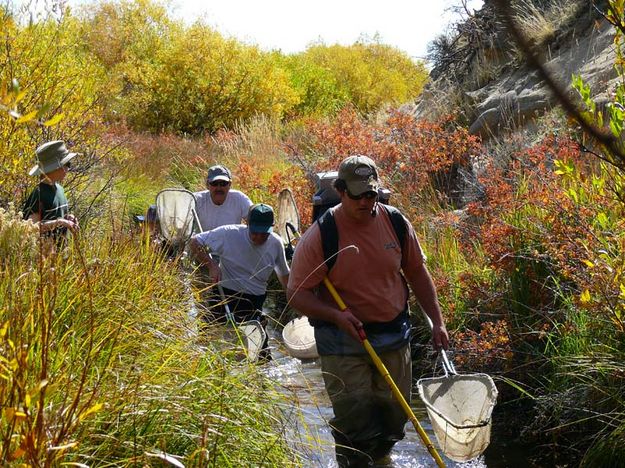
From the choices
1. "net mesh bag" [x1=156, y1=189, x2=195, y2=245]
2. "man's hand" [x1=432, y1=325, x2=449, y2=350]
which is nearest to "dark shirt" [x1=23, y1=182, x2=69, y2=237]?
"net mesh bag" [x1=156, y1=189, x2=195, y2=245]

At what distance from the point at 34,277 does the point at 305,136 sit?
15.9 meters

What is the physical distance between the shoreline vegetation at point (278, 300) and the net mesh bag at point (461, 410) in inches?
33.6

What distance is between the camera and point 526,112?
1546cm

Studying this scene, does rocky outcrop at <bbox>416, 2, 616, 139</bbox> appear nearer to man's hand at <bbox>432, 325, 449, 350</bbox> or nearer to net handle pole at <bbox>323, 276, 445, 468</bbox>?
man's hand at <bbox>432, 325, 449, 350</bbox>

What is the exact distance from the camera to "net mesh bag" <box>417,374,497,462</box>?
19.9ft

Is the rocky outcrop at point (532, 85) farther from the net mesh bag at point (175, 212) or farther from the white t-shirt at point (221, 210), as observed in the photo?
the net mesh bag at point (175, 212)

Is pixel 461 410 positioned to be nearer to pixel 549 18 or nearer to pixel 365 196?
pixel 365 196

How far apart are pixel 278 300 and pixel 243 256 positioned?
15.8 feet

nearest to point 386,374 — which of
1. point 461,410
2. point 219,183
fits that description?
point 461,410

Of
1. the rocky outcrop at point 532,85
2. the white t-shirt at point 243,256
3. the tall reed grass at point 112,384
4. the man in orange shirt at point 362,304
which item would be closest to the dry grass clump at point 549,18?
the rocky outcrop at point 532,85

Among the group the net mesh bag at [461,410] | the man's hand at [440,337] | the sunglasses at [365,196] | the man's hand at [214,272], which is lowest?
the net mesh bag at [461,410]

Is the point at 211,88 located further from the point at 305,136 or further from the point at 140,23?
the point at 140,23

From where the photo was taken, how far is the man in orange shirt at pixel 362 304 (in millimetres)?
6125

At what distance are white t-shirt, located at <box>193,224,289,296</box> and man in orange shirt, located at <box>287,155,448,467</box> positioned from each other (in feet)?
Result: 7.25
